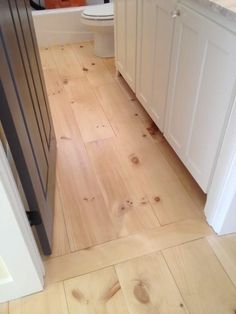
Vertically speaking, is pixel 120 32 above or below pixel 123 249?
above

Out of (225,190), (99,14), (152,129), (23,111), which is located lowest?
(152,129)

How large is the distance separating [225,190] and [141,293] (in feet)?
1.73

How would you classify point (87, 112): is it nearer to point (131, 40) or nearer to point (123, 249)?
point (131, 40)

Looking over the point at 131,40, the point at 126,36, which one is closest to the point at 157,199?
the point at 131,40

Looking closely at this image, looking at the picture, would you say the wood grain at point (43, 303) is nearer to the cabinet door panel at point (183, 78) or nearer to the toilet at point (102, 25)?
the cabinet door panel at point (183, 78)

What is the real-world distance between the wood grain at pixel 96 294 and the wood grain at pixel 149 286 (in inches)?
1.2

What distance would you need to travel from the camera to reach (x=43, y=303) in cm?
110

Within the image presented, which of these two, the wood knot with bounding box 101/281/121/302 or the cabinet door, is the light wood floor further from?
the cabinet door

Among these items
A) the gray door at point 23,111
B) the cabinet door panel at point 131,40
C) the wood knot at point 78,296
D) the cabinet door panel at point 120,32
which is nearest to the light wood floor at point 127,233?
Result: the wood knot at point 78,296

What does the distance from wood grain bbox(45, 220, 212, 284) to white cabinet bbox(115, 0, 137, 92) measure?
116 cm

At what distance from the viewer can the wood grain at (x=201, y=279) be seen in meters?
1.08

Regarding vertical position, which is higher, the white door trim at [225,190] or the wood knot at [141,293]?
the white door trim at [225,190]

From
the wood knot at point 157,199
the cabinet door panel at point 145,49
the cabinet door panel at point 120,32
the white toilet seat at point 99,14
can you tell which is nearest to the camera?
the wood knot at point 157,199

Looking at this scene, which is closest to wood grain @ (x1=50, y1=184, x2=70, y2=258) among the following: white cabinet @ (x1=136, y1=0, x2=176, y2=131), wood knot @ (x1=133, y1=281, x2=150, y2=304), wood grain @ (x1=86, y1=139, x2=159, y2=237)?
wood grain @ (x1=86, y1=139, x2=159, y2=237)
